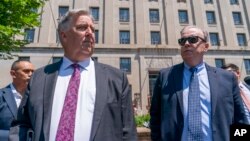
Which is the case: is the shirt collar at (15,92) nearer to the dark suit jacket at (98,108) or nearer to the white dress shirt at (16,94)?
the white dress shirt at (16,94)

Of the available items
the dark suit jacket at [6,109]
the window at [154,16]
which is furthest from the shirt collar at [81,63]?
the window at [154,16]

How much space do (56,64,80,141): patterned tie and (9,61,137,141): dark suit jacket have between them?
11 cm

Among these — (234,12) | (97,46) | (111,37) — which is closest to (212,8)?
(234,12)

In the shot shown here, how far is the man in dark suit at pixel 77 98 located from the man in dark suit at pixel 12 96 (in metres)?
1.17

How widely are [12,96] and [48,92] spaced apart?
6.67 feet

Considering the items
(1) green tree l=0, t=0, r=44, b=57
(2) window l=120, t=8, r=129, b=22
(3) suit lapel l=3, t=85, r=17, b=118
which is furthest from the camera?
(2) window l=120, t=8, r=129, b=22

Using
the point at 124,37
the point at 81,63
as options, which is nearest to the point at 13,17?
the point at 81,63

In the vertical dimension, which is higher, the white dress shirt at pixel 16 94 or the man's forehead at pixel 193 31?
the man's forehead at pixel 193 31

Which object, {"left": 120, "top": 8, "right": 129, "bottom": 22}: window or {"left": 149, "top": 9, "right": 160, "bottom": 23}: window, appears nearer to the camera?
{"left": 120, "top": 8, "right": 129, "bottom": 22}: window

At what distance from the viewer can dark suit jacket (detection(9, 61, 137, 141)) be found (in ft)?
6.89

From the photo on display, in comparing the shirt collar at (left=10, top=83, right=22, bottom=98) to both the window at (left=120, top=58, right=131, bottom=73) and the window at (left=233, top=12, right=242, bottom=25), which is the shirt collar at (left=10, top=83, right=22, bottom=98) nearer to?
the window at (left=120, top=58, right=131, bottom=73)

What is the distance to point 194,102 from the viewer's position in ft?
9.37

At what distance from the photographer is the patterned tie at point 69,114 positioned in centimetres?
206

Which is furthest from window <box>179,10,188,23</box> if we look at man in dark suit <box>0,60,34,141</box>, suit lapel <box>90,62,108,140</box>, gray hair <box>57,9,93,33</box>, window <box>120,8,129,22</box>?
suit lapel <box>90,62,108,140</box>
